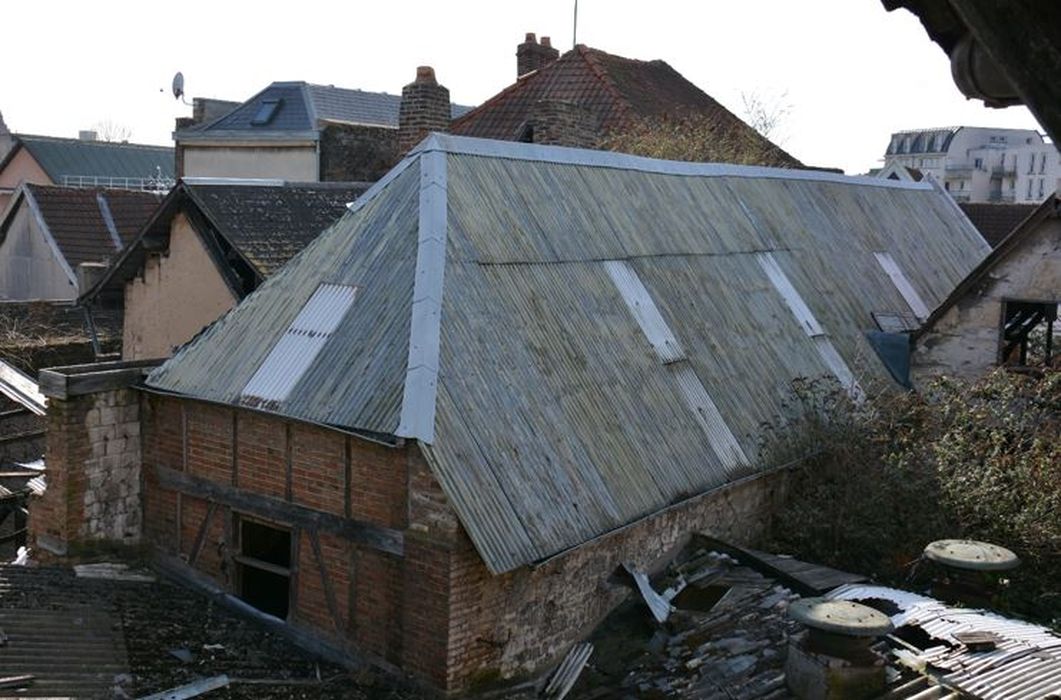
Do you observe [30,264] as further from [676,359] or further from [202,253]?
[676,359]

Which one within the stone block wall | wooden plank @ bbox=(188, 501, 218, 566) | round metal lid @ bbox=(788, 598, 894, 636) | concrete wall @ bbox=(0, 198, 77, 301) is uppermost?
concrete wall @ bbox=(0, 198, 77, 301)

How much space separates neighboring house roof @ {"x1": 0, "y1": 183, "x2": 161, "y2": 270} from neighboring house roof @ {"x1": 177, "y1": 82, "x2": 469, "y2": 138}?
266cm

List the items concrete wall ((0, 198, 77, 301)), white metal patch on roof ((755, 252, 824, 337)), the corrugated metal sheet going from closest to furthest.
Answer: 1. the corrugated metal sheet
2. white metal patch on roof ((755, 252, 824, 337))
3. concrete wall ((0, 198, 77, 301))

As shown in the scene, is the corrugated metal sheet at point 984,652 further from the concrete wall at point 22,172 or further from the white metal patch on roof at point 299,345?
the concrete wall at point 22,172

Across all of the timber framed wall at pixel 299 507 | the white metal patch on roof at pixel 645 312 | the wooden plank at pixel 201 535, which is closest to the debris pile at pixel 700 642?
the timber framed wall at pixel 299 507

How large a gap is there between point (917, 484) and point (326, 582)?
7041mm

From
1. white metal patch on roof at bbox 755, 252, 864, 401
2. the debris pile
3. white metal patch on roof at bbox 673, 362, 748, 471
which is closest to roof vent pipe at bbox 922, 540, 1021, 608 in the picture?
the debris pile

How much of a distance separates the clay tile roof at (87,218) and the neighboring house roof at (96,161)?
1747 centimetres

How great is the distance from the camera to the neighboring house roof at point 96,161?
4459cm

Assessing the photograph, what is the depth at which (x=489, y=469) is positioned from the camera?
9.61 meters

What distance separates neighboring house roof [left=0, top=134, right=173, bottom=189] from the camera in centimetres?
4459

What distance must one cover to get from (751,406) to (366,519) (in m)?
5.41

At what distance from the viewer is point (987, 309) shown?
16.3 m

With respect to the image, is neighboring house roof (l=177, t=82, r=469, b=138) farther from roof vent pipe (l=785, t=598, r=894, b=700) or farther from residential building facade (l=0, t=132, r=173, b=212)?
roof vent pipe (l=785, t=598, r=894, b=700)
